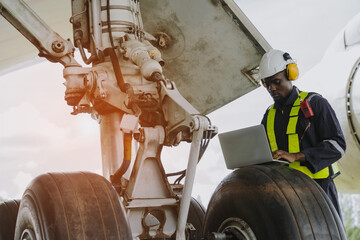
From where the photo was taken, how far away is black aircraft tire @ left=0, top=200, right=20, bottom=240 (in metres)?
2.86

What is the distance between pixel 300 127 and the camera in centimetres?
252

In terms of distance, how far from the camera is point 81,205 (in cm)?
178

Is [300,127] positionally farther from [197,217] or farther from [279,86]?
[197,217]

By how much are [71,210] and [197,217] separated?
1.62m

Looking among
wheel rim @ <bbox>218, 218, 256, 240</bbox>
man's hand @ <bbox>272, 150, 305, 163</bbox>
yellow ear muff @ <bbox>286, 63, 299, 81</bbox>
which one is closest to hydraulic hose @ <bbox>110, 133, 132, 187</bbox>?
wheel rim @ <bbox>218, 218, 256, 240</bbox>

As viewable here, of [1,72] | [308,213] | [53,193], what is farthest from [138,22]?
[1,72]

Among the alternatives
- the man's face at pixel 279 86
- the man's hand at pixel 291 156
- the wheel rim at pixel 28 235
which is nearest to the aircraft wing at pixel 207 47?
the man's face at pixel 279 86

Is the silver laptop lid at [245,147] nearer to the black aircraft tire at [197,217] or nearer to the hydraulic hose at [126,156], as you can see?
the hydraulic hose at [126,156]

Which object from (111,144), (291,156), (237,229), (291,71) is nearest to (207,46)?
(291,71)

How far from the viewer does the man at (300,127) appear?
235 centimetres

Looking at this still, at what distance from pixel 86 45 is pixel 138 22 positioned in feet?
1.27

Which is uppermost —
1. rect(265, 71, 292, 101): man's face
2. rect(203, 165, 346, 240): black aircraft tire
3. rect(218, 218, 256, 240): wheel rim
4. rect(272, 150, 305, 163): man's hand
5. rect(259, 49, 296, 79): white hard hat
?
rect(259, 49, 296, 79): white hard hat

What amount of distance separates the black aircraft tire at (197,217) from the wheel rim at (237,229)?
2.99 ft

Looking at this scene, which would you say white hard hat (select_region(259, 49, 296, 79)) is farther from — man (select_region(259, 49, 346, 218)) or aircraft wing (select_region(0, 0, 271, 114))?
aircraft wing (select_region(0, 0, 271, 114))
